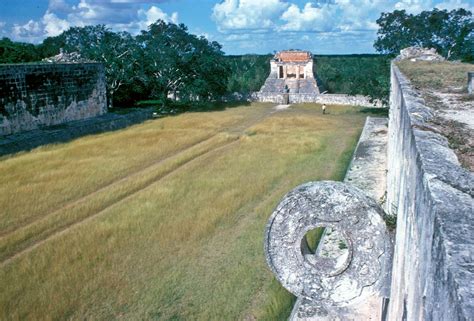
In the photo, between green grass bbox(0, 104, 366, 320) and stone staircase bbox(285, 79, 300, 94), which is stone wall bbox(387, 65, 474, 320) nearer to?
green grass bbox(0, 104, 366, 320)

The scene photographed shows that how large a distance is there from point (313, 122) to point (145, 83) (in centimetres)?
917

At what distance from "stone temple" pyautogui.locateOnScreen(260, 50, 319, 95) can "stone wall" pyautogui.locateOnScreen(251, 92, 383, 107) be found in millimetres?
1150

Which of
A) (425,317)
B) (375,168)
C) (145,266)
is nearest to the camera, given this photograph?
(425,317)

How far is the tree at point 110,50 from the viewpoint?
22109 mm

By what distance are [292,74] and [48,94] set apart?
17.9m

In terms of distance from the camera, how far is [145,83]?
22.5m

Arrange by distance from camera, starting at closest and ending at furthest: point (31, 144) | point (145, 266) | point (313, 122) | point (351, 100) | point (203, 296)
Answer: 1. point (203, 296)
2. point (145, 266)
3. point (31, 144)
4. point (313, 122)
5. point (351, 100)

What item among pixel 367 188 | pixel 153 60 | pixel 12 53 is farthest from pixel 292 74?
pixel 367 188

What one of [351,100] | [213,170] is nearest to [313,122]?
[351,100]

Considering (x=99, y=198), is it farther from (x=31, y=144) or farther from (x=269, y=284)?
(x=31, y=144)

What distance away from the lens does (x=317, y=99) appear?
25.8m

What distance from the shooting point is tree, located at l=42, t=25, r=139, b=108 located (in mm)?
22109

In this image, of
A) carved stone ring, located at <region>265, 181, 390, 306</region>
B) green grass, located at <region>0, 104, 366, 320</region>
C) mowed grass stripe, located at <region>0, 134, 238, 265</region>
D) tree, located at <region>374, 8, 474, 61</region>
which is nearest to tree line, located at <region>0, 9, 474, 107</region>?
tree, located at <region>374, 8, 474, 61</region>

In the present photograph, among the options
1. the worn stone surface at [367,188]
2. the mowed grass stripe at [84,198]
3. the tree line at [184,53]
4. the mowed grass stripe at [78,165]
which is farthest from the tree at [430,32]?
the mowed grass stripe at [84,198]
